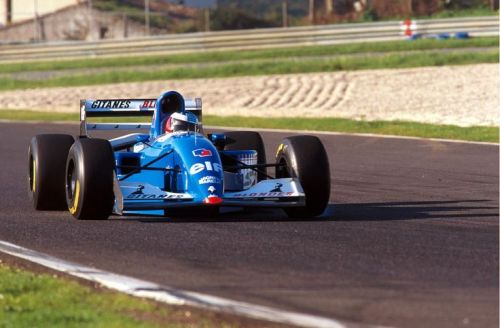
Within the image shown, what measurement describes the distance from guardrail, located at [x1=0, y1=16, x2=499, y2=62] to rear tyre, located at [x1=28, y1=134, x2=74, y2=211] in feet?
88.2

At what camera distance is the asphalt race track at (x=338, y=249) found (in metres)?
6.86

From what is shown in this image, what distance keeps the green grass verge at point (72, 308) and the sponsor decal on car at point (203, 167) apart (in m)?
3.05

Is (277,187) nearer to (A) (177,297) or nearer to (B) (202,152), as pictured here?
(B) (202,152)

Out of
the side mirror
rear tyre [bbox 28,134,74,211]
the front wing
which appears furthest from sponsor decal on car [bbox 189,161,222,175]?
rear tyre [bbox 28,134,74,211]

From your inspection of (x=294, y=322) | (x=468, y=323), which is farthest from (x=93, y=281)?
(x=468, y=323)

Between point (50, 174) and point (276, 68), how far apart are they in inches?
803

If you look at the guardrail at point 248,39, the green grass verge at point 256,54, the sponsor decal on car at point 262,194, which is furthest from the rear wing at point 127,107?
the guardrail at point 248,39

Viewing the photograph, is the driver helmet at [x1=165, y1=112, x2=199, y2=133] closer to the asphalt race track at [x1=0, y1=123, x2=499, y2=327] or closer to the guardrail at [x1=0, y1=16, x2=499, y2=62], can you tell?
the asphalt race track at [x1=0, y1=123, x2=499, y2=327]

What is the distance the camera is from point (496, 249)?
29.0ft

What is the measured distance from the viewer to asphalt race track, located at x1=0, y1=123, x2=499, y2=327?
6863 millimetres

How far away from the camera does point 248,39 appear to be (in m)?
40.1

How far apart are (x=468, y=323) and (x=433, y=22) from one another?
108 feet

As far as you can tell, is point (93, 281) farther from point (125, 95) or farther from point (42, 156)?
point (125, 95)

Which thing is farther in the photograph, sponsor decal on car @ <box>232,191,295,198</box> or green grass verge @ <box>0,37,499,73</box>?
green grass verge @ <box>0,37,499,73</box>
